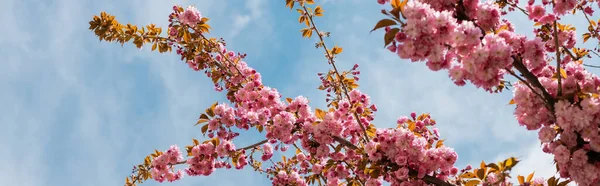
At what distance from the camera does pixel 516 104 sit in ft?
12.6

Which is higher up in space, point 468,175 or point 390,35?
point 390,35

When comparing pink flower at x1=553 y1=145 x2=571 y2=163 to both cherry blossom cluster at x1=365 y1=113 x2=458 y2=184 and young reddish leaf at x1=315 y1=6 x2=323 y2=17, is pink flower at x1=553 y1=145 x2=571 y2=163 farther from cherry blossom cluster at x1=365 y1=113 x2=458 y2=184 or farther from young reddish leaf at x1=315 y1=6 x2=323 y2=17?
young reddish leaf at x1=315 y1=6 x2=323 y2=17

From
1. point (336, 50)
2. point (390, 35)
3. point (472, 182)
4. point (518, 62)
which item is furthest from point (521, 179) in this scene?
point (336, 50)

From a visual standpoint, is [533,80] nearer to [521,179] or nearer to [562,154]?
[562,154]

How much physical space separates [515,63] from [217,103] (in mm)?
3365

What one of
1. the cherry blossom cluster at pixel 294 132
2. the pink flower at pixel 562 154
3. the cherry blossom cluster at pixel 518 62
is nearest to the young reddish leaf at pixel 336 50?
the cherry blossom cluster at pixel 294 132

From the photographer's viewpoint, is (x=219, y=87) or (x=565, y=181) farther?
(x=219, y=87)

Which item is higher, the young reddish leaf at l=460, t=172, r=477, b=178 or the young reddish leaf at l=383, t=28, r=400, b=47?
the young reddish leaf at l=383, t=28, r=400, b=47

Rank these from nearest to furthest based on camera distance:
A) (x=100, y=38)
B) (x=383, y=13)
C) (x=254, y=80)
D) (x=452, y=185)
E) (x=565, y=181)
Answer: (x=383, y=13) → (x=565, y=181) → (x=452, y=185) → (x=254, y=80) → (x=100, y=38)

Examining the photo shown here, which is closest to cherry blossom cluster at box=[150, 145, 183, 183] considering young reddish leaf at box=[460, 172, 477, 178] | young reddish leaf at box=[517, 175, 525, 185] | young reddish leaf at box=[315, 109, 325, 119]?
young reddish leaf at box=[315, 109, 325, 119]

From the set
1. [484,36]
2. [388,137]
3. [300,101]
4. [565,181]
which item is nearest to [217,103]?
[300,101]

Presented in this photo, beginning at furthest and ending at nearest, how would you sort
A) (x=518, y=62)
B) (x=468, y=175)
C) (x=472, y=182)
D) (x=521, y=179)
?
(x=468, y=175)
(x=472, y=182)
(x=521, y=179)
(x=518, y=62)

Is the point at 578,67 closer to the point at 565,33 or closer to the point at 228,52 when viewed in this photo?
the point at 565,33

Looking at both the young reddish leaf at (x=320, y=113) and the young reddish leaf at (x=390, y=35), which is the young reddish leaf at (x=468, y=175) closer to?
the young reddish leaf at (x=320, y=113)
